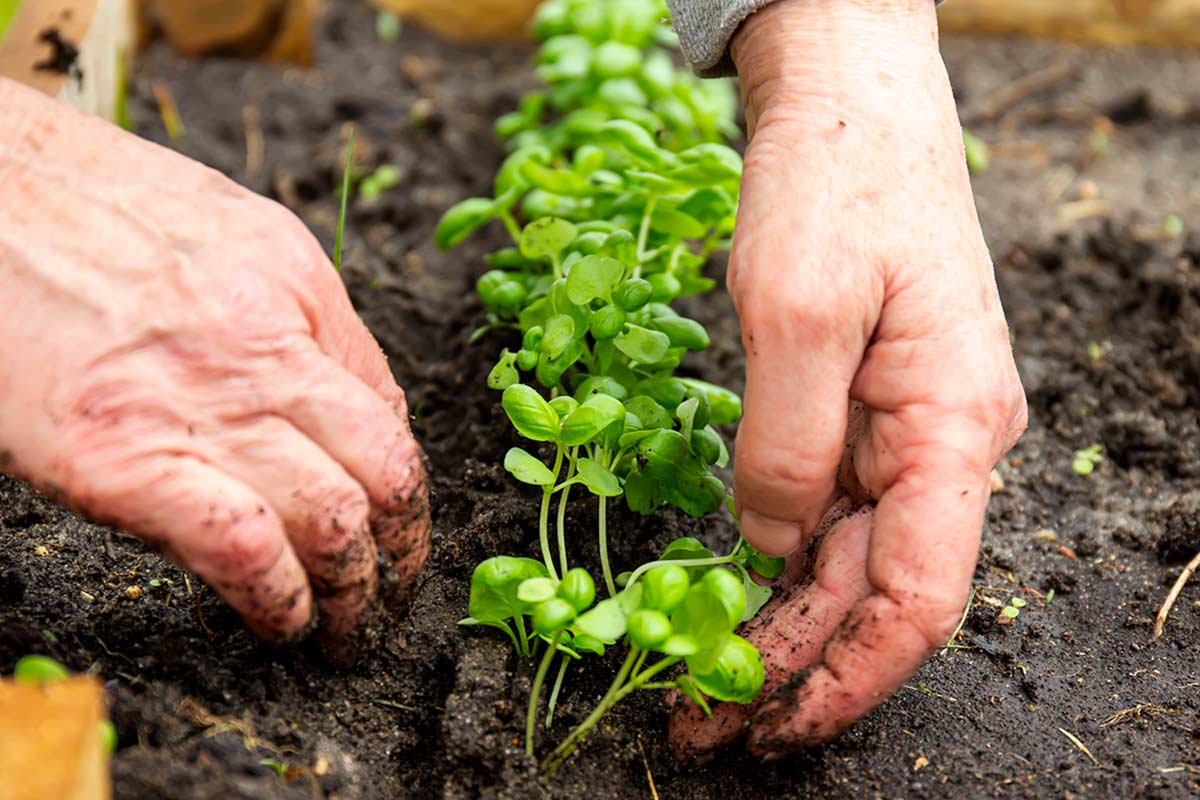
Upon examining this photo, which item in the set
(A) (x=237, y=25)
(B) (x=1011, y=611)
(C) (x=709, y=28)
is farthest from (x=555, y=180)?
(A) (x=237, y=25)

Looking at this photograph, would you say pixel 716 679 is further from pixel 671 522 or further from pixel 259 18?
pixel 259 18

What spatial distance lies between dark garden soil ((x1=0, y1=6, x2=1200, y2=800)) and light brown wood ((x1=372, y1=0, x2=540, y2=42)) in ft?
2.46

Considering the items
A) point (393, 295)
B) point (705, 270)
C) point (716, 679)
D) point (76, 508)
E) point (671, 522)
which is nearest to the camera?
point (76, 508)

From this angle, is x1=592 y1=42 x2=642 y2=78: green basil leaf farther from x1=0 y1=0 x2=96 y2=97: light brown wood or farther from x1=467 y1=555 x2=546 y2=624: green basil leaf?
x1=467 y1=555 x2=546 y2=624: green basil leaf

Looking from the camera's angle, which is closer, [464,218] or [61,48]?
[464,218]

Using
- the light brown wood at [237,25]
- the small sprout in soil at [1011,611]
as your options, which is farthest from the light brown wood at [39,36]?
the small sprout in soil at [1011,611]

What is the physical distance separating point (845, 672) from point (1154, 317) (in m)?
1.42

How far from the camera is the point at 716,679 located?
1.23 m

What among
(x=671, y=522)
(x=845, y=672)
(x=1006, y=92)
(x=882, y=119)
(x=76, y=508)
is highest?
(x=882, y=119)

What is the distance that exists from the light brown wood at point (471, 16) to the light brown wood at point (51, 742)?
289 cm

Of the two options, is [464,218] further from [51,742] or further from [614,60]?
[51,742]

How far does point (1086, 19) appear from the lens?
11.6 feet

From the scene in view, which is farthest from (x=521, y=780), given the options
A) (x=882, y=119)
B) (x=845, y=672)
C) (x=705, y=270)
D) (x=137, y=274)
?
(x=705, y=270)

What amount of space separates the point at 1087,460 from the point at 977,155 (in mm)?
1134
